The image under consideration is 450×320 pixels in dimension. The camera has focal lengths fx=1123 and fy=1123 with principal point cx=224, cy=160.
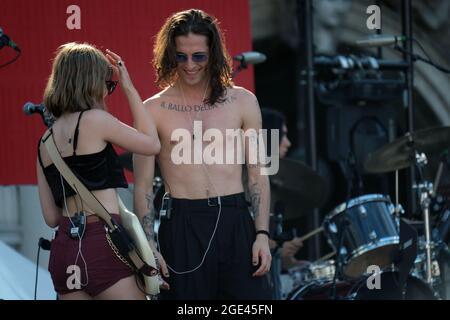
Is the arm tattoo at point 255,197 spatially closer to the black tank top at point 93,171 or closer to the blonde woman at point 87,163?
the blonde woman at point 87,163

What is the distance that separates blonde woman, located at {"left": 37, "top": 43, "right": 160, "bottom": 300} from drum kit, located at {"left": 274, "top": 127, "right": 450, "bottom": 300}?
245 centimetres

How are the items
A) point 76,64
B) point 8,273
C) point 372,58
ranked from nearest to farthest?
point 76,64 → point 8,273 → point 372,58

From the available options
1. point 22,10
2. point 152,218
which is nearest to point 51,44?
point 22,10

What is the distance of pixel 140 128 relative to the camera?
511 cm

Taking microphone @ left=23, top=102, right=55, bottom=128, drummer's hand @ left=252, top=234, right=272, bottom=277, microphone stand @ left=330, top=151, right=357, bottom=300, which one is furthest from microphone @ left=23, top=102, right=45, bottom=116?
microphone stand @ left=330, top=151, right=357, bottom=300

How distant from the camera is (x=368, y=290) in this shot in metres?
7.02

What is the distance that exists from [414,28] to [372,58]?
1.35m

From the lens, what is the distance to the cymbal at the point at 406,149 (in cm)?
738

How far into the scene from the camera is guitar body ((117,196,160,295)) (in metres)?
4.92

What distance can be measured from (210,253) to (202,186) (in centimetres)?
33

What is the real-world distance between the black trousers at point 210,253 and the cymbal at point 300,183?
7.17ft

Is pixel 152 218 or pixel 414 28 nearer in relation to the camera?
pixel 152 218
